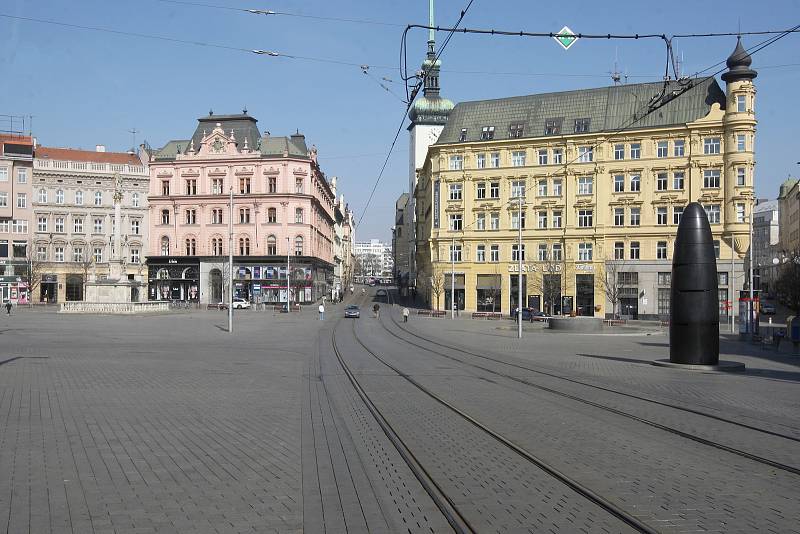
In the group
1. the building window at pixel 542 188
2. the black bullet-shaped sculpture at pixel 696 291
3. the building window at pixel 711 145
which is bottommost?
the black bullet-shaped sculpture at pixel 696 291

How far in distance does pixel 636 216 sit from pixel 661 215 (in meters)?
2.06

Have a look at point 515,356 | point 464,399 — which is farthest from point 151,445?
point 515,356

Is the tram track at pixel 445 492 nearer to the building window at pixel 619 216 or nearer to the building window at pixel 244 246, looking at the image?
the building window at pixel 619 216

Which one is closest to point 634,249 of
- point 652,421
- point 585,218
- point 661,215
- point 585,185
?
point 661,215

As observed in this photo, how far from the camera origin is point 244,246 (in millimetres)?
83250

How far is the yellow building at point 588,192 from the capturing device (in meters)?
58.8

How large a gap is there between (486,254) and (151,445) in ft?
195

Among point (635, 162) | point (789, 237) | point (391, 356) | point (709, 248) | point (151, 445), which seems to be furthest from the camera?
point (789, 237)

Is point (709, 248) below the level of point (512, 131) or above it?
below

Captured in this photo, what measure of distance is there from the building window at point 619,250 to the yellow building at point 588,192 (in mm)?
124

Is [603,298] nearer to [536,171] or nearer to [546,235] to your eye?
[546,235]

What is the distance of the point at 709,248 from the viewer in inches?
837

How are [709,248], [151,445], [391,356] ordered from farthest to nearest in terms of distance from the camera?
[391,356] → [709,248] → [151,445]

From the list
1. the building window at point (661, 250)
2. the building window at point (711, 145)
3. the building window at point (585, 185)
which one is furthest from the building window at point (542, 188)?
the building window at point (711, 145)
